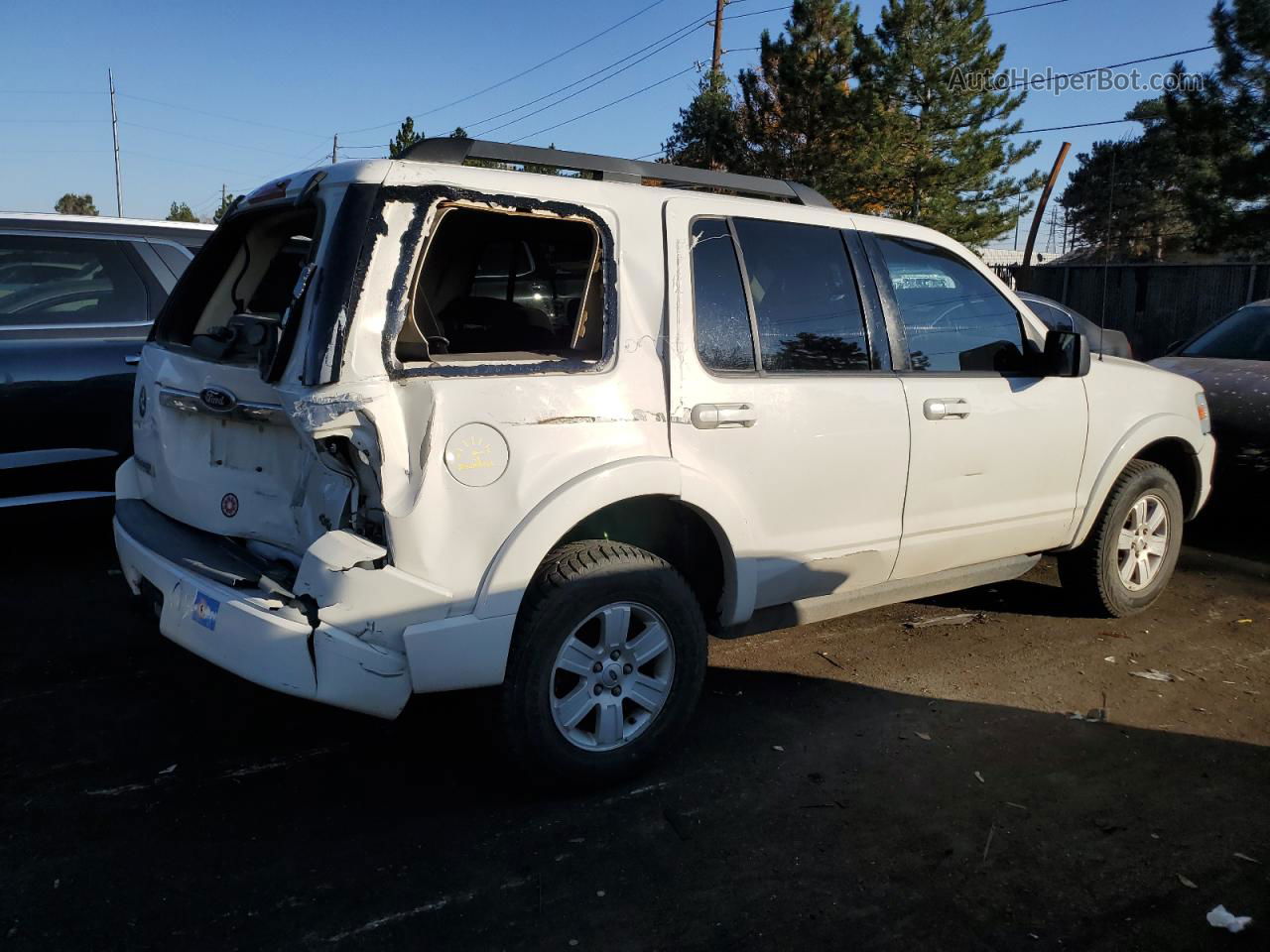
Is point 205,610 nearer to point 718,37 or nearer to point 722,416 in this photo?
point 722,416

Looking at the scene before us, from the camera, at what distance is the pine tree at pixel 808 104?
30.5 m

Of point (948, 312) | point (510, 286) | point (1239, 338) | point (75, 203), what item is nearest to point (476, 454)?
point (510, 286)

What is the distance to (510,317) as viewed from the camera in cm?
386

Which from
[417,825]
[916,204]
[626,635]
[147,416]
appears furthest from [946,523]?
[916,204]

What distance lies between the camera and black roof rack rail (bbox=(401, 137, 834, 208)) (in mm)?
3193

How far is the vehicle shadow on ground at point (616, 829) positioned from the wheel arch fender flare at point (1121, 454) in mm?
1242

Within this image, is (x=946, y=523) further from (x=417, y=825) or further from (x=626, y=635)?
A: (x=417, y=825)

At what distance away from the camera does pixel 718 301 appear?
358 cm

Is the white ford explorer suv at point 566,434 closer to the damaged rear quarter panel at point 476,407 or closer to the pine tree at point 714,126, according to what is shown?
the damaged rear quarter panel at point 476,407

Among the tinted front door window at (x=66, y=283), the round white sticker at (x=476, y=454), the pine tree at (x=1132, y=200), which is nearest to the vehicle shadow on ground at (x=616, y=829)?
the round white sticker at (x=476, y=454)

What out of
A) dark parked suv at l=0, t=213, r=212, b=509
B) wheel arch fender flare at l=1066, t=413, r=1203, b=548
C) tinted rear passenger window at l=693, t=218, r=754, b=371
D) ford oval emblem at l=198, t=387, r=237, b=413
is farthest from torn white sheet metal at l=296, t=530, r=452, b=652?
wheel arch fender flare at l=1066, t=413, r=1203, b=548

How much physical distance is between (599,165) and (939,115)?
30.6 meters

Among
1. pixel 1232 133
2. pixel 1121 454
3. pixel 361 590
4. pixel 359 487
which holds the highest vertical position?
pixel 1232 133

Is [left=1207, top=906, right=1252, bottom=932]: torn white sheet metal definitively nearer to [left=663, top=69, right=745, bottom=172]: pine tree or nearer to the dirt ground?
the dirt ground
